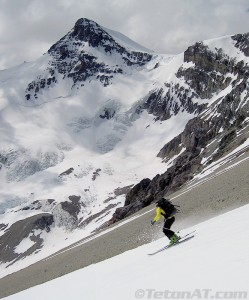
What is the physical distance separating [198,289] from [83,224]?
178947mm

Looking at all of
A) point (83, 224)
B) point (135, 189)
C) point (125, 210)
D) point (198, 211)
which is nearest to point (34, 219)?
point (83, 224)

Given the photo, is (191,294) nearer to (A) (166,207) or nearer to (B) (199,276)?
(B) (199,276)

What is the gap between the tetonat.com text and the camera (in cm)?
781

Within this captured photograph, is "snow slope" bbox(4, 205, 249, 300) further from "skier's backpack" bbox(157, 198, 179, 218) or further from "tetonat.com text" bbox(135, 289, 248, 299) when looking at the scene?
"skier's backpack" bbox(157, 198, 179, 218)

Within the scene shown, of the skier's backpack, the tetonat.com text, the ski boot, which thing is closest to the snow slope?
the tetonat.com text

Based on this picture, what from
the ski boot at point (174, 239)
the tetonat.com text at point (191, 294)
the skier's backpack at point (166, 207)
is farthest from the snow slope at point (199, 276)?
the skier's backpack at point (166, 207)

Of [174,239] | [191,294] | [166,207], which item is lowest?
[191,294]

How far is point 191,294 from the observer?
8672mm

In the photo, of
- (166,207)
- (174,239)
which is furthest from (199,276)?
(166,207)

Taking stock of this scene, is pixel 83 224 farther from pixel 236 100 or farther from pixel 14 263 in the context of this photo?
pixel 236 100

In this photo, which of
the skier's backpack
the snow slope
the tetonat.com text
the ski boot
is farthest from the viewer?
the skier's backpack

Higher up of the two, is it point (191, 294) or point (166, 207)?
point (166, 207)

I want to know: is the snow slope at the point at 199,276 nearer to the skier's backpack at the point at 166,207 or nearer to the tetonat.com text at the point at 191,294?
the tetonat.com text at the point at 191,294

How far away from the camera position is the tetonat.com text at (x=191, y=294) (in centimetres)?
781
